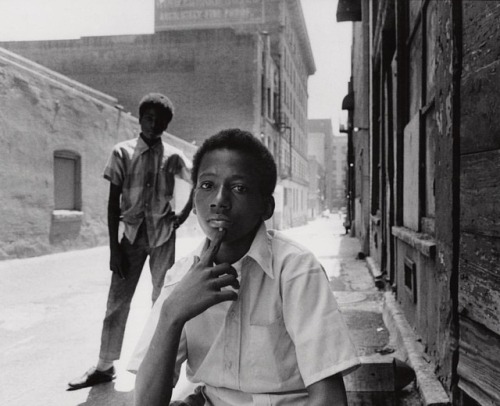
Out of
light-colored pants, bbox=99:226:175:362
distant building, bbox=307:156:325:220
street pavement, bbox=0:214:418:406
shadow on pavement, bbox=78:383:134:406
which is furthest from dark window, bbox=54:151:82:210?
distant building, bbox=307:156:325:220

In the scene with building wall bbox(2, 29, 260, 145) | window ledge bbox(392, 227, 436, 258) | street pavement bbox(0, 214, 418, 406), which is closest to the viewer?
window ledge bbox(392, 227, 436, 258)

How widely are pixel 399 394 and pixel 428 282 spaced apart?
79 centimetres

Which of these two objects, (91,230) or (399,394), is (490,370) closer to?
(399,394)

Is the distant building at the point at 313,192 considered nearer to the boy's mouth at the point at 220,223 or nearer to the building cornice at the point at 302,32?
the building cornice at the point at 302,32

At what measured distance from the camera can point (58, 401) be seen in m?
3.04

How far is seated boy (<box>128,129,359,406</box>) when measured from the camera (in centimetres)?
130

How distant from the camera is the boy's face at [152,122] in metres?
3.41

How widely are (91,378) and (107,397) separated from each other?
0.87ft

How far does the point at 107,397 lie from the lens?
307 cm

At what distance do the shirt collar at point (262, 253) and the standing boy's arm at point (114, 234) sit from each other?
198 cm

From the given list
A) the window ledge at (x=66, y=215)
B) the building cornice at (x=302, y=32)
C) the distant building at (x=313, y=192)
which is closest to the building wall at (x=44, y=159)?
the window ledge at (x=66, y=215)

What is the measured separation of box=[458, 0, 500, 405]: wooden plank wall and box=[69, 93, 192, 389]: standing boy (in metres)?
1.89

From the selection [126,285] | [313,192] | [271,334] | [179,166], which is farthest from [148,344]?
[313,192]

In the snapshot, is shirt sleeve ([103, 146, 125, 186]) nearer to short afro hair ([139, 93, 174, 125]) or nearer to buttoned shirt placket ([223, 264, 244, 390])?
short afro hair ([139, 93, 174, 125])
